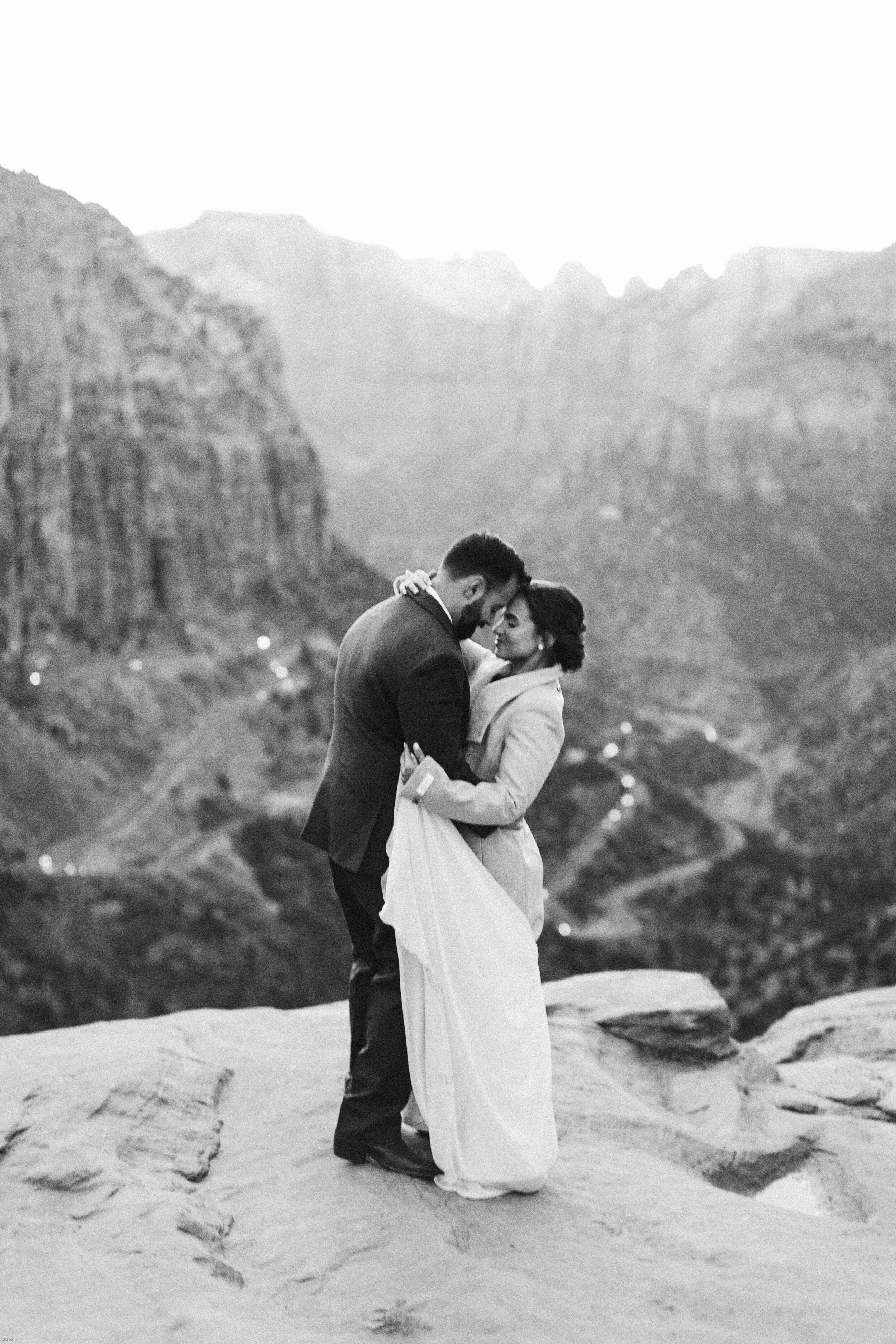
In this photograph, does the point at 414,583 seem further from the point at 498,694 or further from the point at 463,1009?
the point at 463,1009

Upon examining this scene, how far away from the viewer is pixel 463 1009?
681 cm

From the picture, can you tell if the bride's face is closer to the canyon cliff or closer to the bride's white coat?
the bride's white coat

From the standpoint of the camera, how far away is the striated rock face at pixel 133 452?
135 feet

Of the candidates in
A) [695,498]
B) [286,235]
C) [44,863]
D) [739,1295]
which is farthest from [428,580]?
[286,235]

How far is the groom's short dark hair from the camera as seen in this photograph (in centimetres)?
677

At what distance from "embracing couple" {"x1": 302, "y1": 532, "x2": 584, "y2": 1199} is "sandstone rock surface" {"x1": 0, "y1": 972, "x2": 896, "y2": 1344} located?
1.18 feet

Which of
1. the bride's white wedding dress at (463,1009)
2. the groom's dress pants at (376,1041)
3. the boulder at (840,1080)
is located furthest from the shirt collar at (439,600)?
the boulder at (840,1080)

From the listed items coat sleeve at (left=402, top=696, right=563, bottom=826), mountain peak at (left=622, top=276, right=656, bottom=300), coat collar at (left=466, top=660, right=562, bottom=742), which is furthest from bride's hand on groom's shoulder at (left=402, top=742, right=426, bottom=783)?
mountain peak at (left=622, top=276, right=656, bottom=300)

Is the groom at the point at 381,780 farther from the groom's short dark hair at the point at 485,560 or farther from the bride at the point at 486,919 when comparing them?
the bride at the point at 486,919

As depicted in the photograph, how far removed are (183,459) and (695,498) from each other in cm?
5396

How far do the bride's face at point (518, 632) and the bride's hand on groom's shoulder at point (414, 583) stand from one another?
0.42 metres

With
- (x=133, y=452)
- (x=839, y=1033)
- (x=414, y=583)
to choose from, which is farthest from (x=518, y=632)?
(x=133, y=452)

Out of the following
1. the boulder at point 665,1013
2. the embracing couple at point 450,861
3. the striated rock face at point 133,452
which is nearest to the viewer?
the embracing couple at point 450,861

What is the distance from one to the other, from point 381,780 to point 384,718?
32cm
